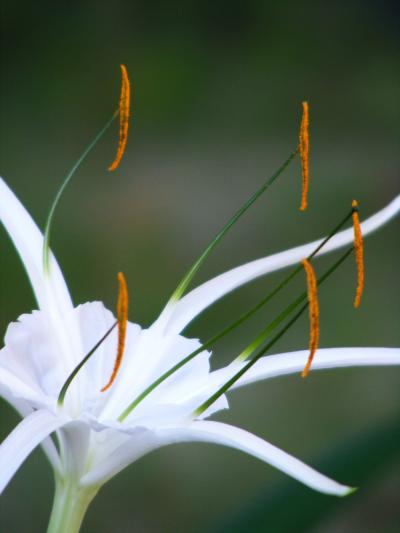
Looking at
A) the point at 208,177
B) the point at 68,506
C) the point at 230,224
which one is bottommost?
the point at 68,506

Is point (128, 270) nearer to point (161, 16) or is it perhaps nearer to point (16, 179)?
point (16, 179)

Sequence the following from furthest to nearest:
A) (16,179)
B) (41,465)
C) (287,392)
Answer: (16,179), (287,392), (41,465)

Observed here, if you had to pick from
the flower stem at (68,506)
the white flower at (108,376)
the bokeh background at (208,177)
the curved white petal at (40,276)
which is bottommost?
the flower stem at (68,506)

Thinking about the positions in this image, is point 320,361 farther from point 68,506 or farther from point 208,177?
point 208,177

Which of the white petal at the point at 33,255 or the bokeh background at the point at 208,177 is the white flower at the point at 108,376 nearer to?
the white petal at the point at 33,255

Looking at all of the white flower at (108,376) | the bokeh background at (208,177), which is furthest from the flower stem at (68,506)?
the bokeh background at (208,177)

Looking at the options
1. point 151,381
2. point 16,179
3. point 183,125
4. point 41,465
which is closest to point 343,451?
point 151,381

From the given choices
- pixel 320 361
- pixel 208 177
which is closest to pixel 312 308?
pixel 320 361
